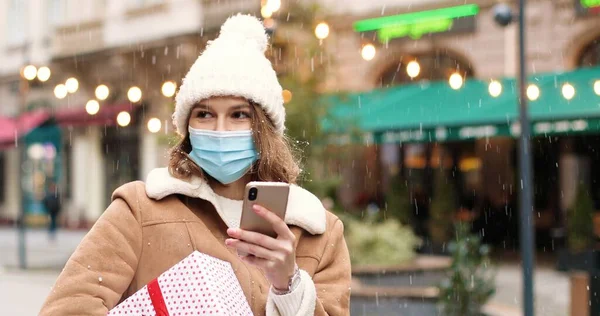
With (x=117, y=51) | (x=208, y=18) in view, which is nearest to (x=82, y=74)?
(x=117, y=51)

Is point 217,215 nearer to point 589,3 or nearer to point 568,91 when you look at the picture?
point 568,91

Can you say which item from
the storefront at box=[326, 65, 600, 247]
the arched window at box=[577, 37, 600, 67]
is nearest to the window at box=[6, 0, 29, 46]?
the storefront at box=[326, 65, 600, 247]

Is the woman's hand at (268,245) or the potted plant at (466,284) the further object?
the potted plant at (466,284)

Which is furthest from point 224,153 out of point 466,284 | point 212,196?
point 466,284

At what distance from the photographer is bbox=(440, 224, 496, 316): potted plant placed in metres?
7.69

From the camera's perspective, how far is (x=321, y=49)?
13.2 meters

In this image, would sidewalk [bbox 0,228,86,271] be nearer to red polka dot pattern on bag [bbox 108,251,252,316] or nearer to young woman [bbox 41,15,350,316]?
young woman [bbox 41,15,350,316]

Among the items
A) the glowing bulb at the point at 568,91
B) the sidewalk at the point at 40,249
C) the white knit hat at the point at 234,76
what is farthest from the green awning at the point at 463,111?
the white knit hat at the point at 234,76

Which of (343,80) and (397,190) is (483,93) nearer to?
(397,190)

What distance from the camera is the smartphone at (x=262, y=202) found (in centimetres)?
188

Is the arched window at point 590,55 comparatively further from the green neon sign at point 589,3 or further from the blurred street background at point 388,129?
the green neon sign at point 589,3

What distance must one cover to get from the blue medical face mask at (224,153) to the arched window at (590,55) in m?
14.6

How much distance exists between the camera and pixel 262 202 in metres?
1.88

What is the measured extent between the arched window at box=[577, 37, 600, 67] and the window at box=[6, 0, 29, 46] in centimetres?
1965
